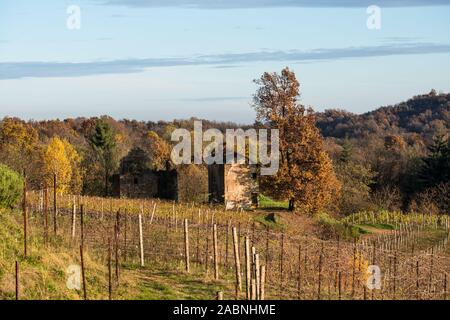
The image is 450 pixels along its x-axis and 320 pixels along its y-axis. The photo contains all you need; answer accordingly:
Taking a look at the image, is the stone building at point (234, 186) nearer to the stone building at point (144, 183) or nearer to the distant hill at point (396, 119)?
the stone building at point (144, 183)

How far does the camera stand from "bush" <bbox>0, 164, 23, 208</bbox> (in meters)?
19.6

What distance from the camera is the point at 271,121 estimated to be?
137 feet

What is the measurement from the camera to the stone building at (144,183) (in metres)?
48.7

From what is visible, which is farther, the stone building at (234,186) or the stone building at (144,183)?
the stone building at (144,183)

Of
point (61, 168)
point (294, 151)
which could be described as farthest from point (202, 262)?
point (61, 168)

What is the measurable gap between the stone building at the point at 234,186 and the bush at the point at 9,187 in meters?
22.6

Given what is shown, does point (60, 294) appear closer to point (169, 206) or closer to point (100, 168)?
point (169, 206)

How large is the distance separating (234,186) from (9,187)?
24083 millimetres

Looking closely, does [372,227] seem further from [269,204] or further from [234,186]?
[234,186]

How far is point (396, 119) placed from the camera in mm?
123625

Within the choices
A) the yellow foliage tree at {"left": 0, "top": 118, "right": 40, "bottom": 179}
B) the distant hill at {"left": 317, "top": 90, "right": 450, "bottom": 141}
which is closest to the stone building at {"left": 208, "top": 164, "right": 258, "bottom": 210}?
the yellow foliage tree at {"left": 0, "top": 118, "right": 40, "bottom": 179}

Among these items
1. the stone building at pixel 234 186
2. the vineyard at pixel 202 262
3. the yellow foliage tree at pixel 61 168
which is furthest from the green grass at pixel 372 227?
the yellow foliage tree at pixel 61 168

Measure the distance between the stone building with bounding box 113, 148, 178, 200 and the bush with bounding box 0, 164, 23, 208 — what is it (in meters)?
27.5
